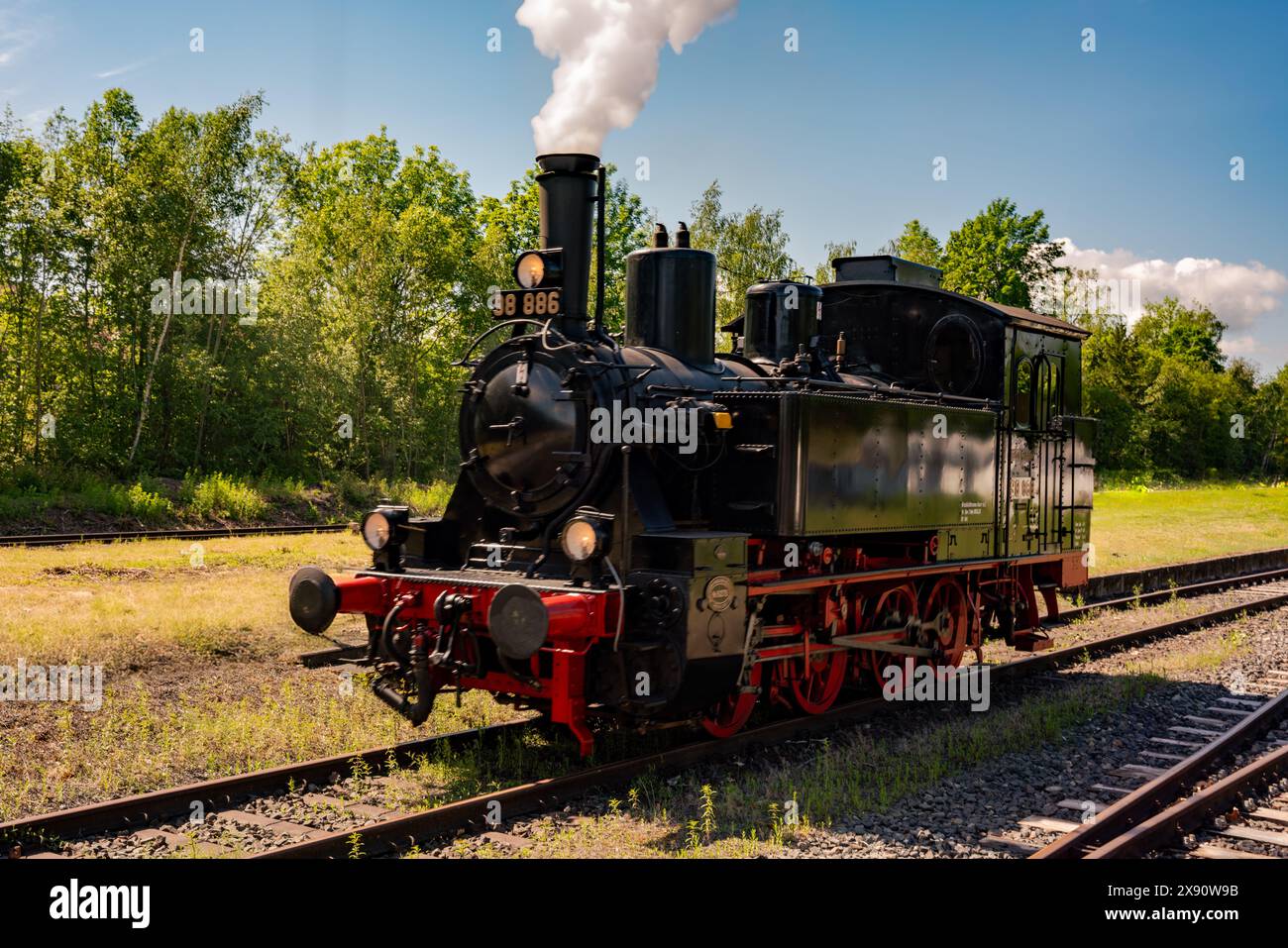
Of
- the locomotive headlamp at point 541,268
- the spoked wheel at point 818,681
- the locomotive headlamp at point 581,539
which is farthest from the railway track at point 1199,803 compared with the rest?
the locomotive headlamp at point 541,268

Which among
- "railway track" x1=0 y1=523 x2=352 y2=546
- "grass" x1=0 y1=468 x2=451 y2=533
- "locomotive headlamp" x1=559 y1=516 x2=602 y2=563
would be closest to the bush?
"grass" x1=0 y1=468 x2=451 y2=533

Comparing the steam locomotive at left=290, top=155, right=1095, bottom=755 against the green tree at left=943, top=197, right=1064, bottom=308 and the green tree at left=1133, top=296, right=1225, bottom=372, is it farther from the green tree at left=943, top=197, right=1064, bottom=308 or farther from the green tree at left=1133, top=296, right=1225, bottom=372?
the green tree at left=1133, top=296, right=1225, bottom=372

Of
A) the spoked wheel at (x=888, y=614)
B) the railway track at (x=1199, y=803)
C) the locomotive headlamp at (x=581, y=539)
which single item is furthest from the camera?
the spoked wheel at (x=888, y=614)

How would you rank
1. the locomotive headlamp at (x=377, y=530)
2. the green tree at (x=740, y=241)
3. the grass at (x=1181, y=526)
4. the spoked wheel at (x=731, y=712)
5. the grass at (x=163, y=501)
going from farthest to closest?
the green tree at (x=740, y=241) → the grass at (x=1181, y=526) → the grass at (x=163, y=501) → the locomotive headlamp at (x=377, y=530) → the spoked wheel at (x=731, y=712)

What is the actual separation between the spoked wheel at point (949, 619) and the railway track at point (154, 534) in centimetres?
1338

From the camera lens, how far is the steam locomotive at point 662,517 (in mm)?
6281

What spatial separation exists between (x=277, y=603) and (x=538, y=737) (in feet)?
17.5

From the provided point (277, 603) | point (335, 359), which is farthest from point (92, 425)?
point (277, 603)

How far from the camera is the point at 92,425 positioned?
22250 mm

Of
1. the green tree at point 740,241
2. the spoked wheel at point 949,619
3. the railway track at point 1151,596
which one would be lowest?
the railway track at point 1151,596

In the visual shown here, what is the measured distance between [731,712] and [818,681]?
125 centimetres

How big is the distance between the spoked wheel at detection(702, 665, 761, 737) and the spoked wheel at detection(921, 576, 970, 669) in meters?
2.50

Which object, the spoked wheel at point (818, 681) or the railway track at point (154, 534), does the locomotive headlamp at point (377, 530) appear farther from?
the railway track at point (154, 534)

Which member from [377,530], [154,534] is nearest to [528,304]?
[377,530]
